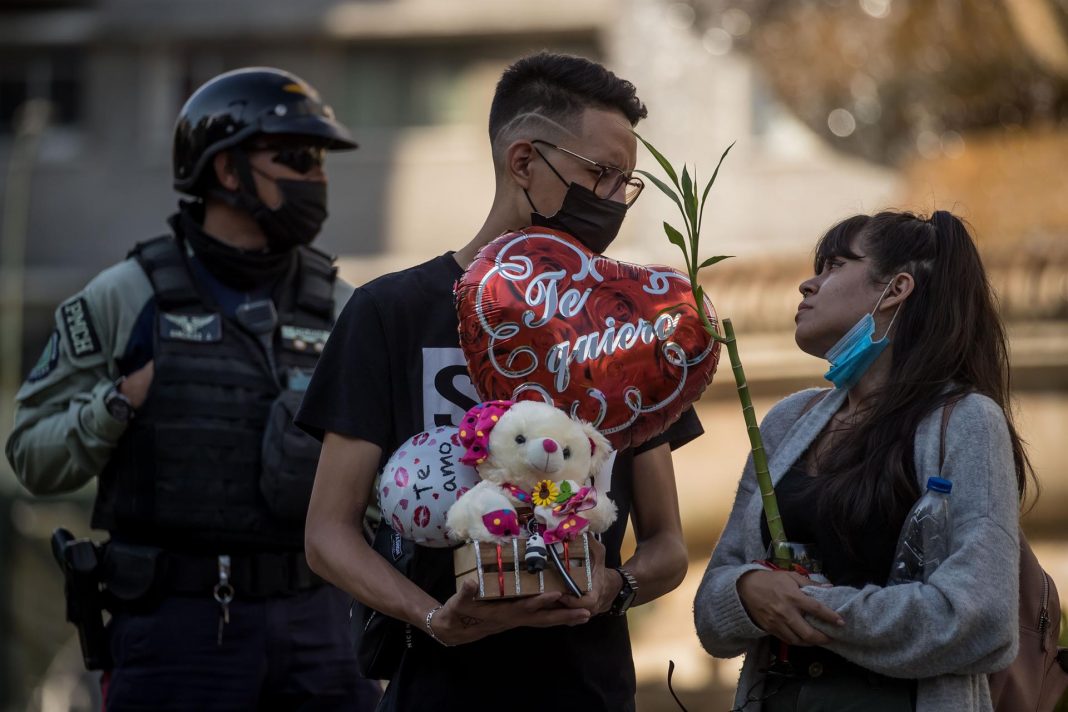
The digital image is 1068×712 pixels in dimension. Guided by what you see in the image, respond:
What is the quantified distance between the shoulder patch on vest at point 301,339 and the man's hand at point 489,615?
5.55 feet

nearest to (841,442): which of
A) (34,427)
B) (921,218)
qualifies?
(921,218)

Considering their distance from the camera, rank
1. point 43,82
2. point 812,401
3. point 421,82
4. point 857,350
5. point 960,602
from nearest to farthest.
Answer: point 960,602
point 857,350
point 812,401
point 421,82
point 43,82

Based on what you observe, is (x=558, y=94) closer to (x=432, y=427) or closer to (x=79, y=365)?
(x=432, y=427)

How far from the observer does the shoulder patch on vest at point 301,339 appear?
13.8 feet

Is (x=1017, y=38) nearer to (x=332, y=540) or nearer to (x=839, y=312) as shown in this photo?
(x=839, y=312)

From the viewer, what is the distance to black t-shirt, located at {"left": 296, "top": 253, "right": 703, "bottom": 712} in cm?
287

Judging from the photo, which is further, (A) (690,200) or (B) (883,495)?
(B) (883,495)

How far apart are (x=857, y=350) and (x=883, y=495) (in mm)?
324

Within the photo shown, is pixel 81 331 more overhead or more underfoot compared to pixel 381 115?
more underfoot

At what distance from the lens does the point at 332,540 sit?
285cm

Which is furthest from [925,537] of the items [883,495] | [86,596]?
[86,596]

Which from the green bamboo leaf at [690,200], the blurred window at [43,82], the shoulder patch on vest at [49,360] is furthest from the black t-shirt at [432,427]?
the blurred window at [43,82]

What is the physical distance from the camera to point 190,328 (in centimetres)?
414

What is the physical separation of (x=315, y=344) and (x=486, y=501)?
1801 mm
